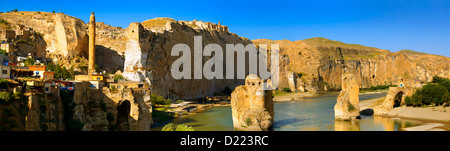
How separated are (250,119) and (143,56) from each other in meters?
33.1

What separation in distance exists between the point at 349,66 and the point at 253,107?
396 ft

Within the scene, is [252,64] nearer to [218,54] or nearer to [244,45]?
[244,45]

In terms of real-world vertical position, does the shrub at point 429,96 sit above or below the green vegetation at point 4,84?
below

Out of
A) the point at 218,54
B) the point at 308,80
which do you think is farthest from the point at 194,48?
the point at 308,80

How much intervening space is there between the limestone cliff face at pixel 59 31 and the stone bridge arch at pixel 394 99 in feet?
133

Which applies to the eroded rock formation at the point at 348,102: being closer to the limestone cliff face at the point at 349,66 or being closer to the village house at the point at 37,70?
the village house at the point at 37,70

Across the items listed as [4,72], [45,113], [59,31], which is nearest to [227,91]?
[59,31]

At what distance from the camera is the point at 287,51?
14388 cm

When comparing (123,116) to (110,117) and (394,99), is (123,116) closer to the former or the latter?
(110,117)

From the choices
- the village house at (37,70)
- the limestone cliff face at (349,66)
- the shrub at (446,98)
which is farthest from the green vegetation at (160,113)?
the limestone cliff face at (349,66)

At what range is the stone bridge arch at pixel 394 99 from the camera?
4678 cm

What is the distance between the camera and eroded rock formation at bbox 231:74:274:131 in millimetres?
30172

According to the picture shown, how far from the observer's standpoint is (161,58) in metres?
64.5

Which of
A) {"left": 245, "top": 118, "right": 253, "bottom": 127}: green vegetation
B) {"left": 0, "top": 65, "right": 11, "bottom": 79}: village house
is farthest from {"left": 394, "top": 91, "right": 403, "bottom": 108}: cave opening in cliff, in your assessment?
{"left": 0, "top": 65, "right": 11, "bottom": 79}: village house
